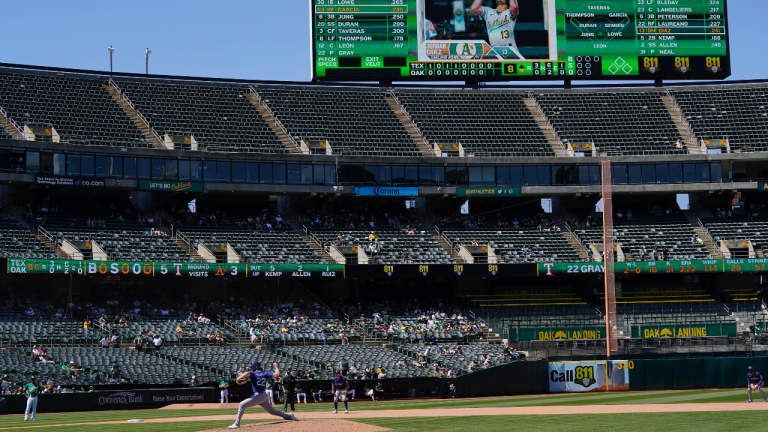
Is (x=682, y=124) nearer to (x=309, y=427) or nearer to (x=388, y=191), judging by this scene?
(x=388, y=191)

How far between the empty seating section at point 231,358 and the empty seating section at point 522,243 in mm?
16862

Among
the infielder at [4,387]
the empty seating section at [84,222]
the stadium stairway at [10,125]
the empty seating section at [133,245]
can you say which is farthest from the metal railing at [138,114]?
the infielder at [4,387]

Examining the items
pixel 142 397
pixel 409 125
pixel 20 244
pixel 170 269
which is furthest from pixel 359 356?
pixel 409 125

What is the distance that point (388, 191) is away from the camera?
5669 cm

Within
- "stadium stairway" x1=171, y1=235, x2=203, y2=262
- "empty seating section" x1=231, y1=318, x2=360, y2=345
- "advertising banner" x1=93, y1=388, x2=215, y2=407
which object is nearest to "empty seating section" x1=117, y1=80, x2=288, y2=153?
"stadium stairway" x1=171, y1=235, x2=203, y2=262

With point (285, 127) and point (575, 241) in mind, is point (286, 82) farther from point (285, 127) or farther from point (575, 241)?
point (575, 241)

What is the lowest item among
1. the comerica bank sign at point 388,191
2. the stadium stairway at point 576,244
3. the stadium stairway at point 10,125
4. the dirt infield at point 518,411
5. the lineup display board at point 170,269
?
the dirt infield at point 518,411

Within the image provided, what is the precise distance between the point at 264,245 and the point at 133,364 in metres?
14.8

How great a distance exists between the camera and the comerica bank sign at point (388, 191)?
185 ft

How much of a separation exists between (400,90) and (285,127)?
34.5 feet

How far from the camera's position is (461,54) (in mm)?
62312

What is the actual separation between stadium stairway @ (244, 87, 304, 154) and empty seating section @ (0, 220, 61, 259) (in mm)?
16980

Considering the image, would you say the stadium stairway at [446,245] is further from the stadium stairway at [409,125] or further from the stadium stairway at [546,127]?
the stadium stairway at [546,127]

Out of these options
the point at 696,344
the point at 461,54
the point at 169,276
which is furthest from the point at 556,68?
the point at 169,276
